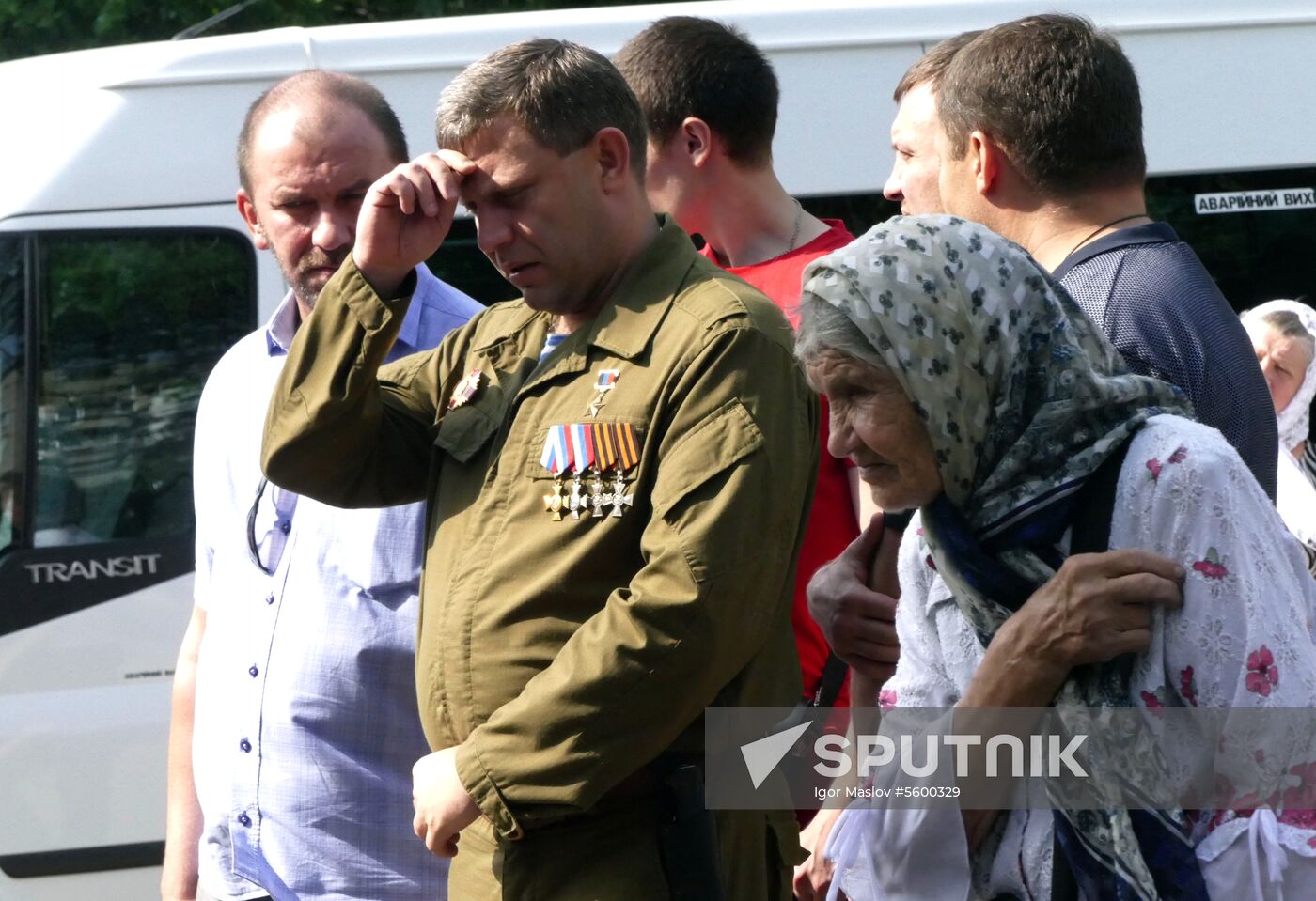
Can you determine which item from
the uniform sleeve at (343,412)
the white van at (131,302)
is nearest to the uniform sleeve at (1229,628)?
the uniform sleeve at (343,412)

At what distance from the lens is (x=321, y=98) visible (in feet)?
10.0

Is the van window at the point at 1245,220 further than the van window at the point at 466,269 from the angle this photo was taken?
Yes

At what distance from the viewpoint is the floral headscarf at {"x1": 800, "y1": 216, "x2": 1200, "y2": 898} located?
6.56 feet

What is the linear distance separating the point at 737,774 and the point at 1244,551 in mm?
768

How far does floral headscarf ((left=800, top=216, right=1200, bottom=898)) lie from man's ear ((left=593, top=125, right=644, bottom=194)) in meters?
0.55

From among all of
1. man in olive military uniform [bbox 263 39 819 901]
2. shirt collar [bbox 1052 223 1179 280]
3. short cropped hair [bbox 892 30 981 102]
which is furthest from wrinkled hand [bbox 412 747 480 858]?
short cropped hair [bbox 892 30 981 102]

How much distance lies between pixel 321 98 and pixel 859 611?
1353 mm

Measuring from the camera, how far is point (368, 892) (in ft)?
9.04

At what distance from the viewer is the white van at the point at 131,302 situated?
4891mm

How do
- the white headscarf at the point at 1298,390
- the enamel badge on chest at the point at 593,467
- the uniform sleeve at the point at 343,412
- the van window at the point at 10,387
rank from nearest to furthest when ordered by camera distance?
the enamel badge on chest at the point at 593,467 → the uniform sleeve at the point at 343,412 → the van window at the point at 10,387 → the white headscarf at the point at 1298,390

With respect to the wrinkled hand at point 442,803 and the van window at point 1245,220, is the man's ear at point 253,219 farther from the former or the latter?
the van window at point 1245,220

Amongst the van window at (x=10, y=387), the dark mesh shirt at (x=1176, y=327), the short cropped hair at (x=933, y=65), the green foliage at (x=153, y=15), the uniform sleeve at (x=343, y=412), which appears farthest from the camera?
the green foliage at (x=153, y=15)

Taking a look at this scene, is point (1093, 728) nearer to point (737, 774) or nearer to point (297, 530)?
point (737, 774)

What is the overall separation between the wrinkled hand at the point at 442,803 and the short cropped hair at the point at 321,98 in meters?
1.19
